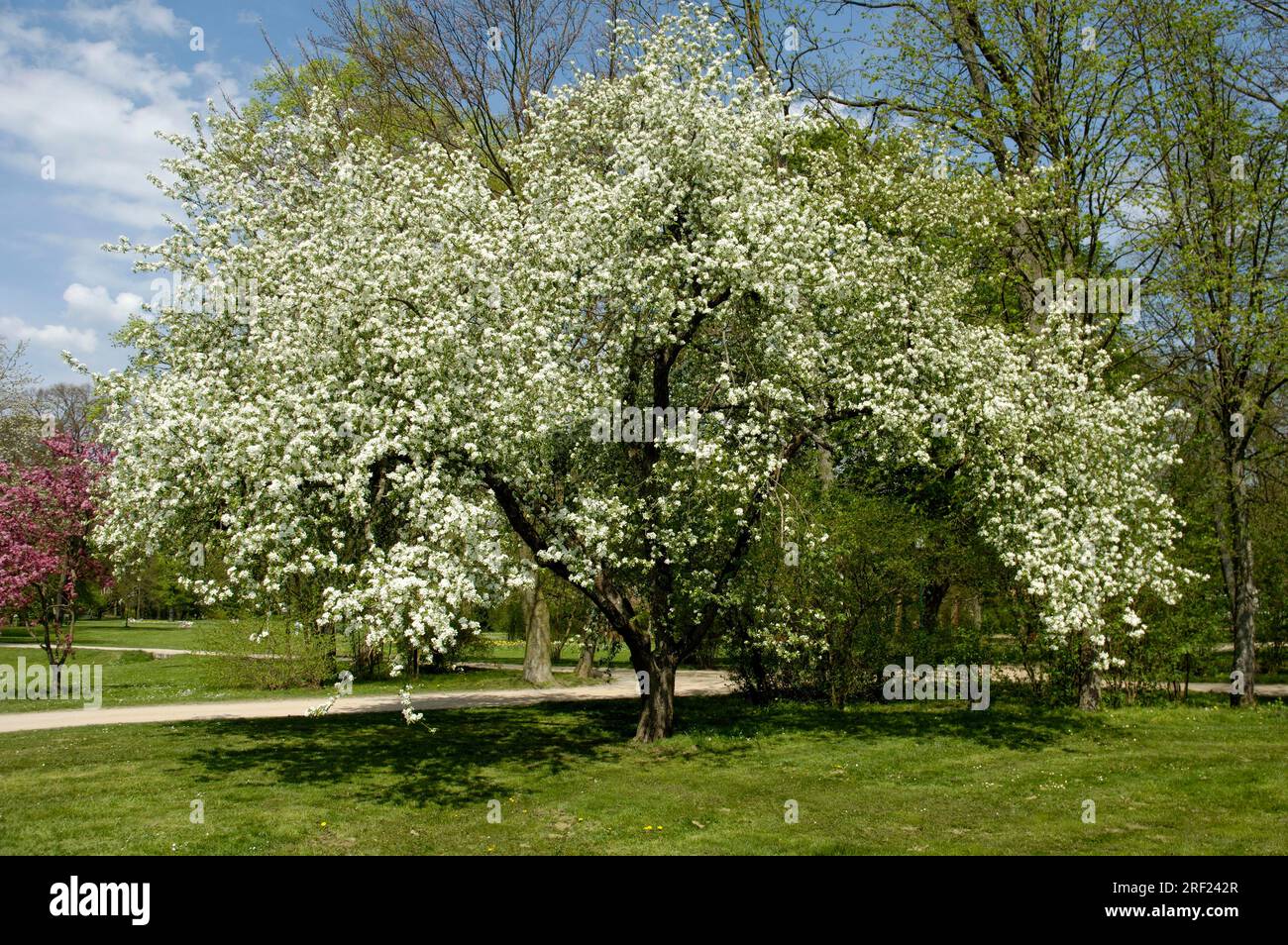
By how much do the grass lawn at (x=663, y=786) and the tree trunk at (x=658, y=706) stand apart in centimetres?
34

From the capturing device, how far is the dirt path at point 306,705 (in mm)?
16500

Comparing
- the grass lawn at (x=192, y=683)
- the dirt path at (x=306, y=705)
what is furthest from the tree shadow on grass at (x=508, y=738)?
the grass lawn at (x=192, y=683)

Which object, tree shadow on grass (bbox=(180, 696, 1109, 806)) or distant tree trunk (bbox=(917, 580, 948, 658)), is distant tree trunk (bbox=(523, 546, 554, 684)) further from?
distant tree trunk (bbox=(917, 580, 948, 658))

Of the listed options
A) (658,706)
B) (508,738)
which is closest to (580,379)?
(658,706)

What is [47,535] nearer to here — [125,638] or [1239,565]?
[1239,565]

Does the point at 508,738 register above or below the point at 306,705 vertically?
above

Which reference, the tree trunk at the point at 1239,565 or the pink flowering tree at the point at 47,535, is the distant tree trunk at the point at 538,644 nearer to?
the pink flowering tree at the point at 47,535

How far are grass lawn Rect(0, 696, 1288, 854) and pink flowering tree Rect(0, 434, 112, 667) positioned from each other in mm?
7678

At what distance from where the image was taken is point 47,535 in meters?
21.3

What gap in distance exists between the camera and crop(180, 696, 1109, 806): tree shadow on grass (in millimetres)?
11766

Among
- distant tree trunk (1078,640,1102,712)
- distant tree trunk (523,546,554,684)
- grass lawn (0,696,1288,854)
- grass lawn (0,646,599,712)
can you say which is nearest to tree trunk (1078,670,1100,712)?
distant tree trunk (1078,640,1102,712)

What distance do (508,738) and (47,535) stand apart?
13480 millimetres

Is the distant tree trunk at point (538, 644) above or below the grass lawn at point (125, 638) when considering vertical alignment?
above
